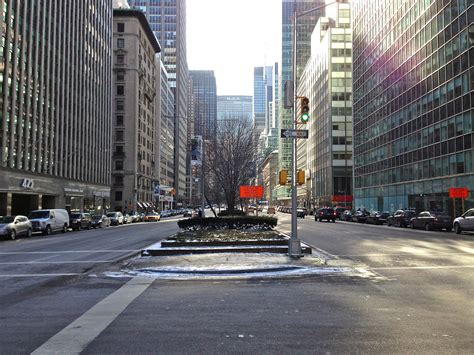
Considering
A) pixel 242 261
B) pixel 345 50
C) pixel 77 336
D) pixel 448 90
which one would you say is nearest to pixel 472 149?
pixel 448 90

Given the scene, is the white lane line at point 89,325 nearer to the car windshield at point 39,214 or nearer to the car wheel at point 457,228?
the car wheel at point 457,228

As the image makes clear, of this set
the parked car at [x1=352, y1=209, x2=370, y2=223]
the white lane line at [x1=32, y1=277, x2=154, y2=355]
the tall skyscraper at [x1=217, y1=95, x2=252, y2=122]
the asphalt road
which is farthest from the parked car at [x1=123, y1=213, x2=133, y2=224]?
the white lane line at [x1=32, y1=277, x2=154, y2=355]

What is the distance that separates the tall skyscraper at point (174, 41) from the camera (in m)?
146

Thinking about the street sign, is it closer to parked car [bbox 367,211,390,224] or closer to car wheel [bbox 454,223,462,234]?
car wheel [bbox 454,223,462,234]

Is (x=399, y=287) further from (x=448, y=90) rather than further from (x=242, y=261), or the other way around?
(x=448, y=90)

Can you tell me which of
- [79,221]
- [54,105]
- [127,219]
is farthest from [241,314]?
[127,219]

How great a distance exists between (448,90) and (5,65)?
136 feet

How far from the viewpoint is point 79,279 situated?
37.8 ft

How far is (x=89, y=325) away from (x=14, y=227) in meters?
24.8

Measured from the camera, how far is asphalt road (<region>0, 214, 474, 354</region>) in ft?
18.7

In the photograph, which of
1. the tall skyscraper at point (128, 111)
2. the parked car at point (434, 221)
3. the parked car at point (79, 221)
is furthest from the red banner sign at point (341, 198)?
the parked car at point (79, 221)

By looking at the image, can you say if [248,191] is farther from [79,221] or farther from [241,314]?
[241,314]

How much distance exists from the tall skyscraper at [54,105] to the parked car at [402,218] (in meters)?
35.9

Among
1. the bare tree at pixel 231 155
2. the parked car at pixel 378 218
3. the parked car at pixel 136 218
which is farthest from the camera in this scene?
the parked car at pixel 136 218
